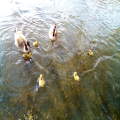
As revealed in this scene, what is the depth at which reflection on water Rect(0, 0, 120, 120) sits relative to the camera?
28.7 ft

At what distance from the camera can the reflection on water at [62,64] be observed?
873 centimetres

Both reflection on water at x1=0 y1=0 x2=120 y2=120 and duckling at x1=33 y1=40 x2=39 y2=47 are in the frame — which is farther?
duckling at x1=33 y1=40 x2=39 y2=47

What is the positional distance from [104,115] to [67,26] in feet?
22.4

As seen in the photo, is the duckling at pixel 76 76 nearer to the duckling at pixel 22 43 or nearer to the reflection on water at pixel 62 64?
the reflection on water at pixel 62 64

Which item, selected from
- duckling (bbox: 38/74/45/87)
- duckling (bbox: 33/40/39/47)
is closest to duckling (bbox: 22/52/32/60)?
duckling (bbox: 33/40/39/47)

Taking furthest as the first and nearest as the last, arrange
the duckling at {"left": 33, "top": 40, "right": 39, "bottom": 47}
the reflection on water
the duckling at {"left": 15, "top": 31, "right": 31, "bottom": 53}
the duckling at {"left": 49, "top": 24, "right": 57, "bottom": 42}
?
the duckling at {"left": 49, "top": 24, "right": 57, "bottom": 42}
the duckling at {"left": 33, "top": 40, "right": 39, "bottom": 47}
the duckling at {"left": 15, "top": 31, "right": 31, "bottom": 53}
the reflection on water

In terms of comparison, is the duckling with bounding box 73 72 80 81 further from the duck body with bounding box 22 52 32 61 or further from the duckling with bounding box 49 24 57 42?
the duckling with bounding box 49 24 57 42

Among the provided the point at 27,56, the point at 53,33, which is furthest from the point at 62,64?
the point at 53,33

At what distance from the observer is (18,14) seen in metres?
14.7

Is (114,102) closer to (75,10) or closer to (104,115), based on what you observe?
(104,115)

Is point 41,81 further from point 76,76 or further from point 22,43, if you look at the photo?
point 22,43

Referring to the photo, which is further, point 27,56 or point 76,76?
point 27,56

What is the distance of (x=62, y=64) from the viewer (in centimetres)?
1082

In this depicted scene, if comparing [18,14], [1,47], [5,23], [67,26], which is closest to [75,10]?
[67,26]
